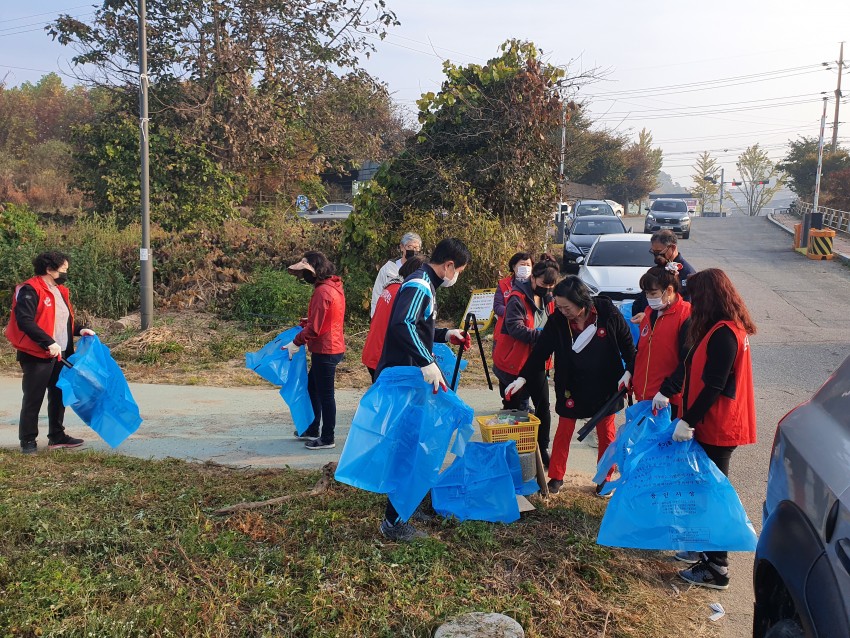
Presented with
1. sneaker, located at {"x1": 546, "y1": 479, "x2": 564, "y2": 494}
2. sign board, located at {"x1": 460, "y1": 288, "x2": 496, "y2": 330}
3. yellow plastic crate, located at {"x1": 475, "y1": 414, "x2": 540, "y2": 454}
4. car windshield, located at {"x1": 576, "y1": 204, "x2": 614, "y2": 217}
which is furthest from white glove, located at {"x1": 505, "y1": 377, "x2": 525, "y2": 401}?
car windshield, located at {"x1": 576, "y1": 204, "x2": 614, "y2": 217}

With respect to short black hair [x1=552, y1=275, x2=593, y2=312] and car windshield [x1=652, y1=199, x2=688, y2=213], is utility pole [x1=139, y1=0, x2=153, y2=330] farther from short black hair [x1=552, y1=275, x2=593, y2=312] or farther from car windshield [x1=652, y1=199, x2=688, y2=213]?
car windshield [x1=652, y1=199, x2=688, y2=213]

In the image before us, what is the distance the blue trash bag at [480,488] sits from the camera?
4.48m

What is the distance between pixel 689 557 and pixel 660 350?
4.42ft

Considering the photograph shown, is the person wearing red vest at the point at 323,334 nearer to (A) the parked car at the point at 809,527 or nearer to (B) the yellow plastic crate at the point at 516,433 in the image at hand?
(B) the yellow plastic crate at the point at 516,433

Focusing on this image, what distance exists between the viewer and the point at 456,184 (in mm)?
12125

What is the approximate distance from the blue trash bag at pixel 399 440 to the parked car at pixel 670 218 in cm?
2520

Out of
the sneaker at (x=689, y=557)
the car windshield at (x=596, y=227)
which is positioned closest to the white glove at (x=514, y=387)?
the sneaker at (x=689, y=557)

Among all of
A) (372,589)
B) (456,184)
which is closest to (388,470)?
(372,589)

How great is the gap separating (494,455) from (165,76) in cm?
1621

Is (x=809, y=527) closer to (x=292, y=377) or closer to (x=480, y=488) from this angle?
(x=480, y=488)

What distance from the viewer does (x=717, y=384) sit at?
384 centimetres

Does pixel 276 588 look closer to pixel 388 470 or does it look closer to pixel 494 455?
pixel 388 470

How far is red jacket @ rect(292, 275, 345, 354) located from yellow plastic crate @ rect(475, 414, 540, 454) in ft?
6.11

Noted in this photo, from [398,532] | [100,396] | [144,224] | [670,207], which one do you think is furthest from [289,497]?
[670,207]
